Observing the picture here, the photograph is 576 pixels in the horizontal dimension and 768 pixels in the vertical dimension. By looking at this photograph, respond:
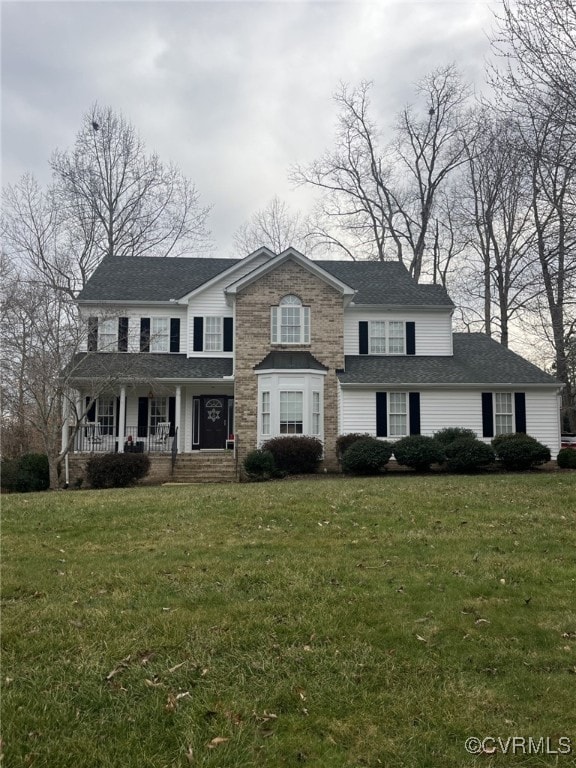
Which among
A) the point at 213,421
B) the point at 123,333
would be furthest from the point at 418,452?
the point at 123,333

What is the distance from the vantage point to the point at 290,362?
68.6 ft

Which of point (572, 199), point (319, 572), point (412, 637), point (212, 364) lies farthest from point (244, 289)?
point (412, 637)

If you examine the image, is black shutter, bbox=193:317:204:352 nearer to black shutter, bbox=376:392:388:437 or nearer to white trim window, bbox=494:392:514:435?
black shutter, bbox=376:392:388:437

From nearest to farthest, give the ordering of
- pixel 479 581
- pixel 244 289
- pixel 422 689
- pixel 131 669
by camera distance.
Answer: pixel 422 689 → pixel 131 669 → pixel 479 581 → pixel 244 289

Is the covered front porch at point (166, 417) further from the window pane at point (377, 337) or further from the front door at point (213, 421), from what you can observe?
the window pane at point (377, 337)

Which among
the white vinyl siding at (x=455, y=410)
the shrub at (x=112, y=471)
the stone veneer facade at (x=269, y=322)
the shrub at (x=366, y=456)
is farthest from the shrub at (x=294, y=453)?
the shrub at (x=112, y=471)

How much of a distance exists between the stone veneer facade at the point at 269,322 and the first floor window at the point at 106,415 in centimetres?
513

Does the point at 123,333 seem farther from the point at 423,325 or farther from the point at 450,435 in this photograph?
the point at 450,435

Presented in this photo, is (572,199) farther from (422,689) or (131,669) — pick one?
(131,669)

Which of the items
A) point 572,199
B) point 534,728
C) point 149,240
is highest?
point 149,240

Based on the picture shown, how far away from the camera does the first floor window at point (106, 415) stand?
2208cm

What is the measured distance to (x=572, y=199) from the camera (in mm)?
13117

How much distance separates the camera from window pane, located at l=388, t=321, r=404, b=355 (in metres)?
23.1

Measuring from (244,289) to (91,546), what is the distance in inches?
598
